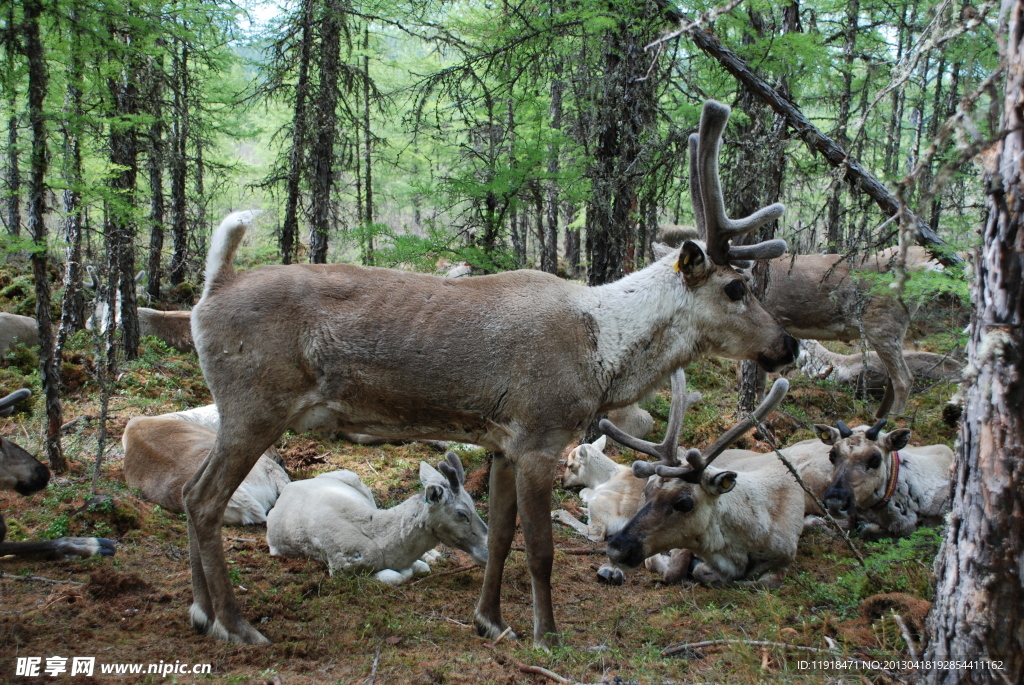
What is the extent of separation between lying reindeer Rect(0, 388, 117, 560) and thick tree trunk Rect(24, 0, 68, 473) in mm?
804

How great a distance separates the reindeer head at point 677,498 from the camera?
20.5 feet

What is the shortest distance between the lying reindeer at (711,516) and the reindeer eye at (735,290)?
1.29 m

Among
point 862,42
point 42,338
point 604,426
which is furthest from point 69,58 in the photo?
point 862,42

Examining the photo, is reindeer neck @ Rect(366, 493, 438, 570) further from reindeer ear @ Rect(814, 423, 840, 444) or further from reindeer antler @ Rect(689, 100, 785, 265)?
reindeer ear @ Rect(814, 423, 840, 444)

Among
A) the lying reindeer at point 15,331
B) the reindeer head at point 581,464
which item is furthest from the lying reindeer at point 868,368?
the lying reindeer at point 15,331

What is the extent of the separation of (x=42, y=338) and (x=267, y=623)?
4.65 metres

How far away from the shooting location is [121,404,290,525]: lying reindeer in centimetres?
766

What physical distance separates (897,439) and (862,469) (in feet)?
1.80

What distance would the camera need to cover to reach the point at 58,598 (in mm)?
5234

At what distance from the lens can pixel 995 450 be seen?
3.40m

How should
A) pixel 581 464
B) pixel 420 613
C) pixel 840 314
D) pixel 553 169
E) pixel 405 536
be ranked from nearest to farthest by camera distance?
pixel 420 613 → pixel 405 536 → pixel 581 464 → pixel 840 314 → pixel 553 169

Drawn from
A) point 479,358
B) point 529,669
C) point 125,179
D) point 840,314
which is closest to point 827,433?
point 840,314

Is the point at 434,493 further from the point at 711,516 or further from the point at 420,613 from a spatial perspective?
the point at 711,516

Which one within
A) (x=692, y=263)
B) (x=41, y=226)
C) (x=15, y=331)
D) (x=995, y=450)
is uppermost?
(x=41, y=226)
